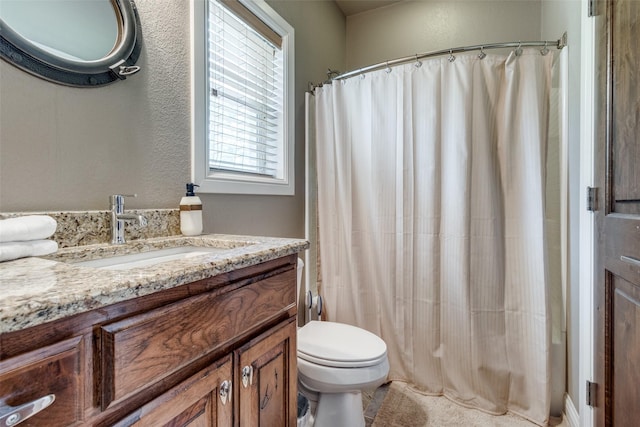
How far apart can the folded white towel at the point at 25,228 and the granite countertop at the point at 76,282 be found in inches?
2.0

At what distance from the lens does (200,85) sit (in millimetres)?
1292

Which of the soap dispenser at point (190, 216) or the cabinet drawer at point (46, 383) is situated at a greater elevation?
the soap dispenser at point (190, 216)

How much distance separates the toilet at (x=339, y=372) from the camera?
1.24 m

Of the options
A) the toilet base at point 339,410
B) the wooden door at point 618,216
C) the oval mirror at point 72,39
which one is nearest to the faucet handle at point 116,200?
the oval mirror at point 72,39

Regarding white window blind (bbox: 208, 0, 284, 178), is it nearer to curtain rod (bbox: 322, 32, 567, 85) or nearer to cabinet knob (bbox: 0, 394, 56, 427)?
curtain rod (bbox: 322, 32, 567, 85)

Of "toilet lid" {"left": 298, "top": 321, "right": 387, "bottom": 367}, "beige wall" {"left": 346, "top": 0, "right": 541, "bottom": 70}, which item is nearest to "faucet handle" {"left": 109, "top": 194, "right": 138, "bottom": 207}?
"toilet lid" {"left": 298, "top": 321, "right": 387, "bottom": 367}

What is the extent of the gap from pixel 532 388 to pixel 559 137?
1.23 m

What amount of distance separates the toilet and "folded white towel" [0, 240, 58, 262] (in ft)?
3.17

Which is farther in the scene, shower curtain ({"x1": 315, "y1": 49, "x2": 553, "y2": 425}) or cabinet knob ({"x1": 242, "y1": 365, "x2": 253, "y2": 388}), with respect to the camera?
shower curtain ({"x1": 315, "y1": 49, "x2": 553, "y2": 425})

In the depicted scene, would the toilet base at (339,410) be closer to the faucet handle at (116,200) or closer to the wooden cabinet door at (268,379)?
the wooden cabinet door at (268,379)

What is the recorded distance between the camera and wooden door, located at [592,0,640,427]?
914mm

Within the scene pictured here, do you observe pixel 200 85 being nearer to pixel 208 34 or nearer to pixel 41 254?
pixel 208 34

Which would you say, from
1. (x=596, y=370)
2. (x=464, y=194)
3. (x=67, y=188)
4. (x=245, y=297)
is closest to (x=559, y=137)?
(x=464, y=194)

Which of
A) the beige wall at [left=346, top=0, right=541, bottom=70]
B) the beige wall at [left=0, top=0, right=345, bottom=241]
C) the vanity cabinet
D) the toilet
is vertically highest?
the beige wall at [left=346, top=0, right=541, bottom=70]
